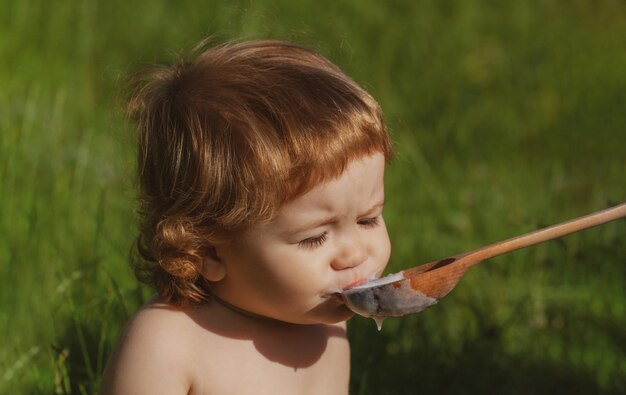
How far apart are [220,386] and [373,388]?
0.72m

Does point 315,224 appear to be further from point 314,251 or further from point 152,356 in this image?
point 152,356

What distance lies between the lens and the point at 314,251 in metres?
2.00

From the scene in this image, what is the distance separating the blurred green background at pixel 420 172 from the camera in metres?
2.79

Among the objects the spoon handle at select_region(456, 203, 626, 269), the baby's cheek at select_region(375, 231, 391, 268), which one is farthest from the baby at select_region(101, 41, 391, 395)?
the spoon handle at select_region(456, 203, 626, 269)

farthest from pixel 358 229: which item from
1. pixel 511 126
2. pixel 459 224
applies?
pixel 511 126

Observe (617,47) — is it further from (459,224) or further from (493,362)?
(493,362)

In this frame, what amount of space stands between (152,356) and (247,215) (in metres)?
0.32

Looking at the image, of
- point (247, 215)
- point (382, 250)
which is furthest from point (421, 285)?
point (247, 215)

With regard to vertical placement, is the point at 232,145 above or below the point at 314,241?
above

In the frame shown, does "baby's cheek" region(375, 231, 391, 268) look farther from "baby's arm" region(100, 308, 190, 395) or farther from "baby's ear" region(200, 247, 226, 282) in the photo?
"baby's arm" region(100, 308, 190, 395)

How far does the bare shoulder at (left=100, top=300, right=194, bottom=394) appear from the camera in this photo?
6.65 ft

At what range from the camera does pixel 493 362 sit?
2822 mm

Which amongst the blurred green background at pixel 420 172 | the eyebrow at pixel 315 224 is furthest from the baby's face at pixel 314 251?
the blurred green background at pixel 420 172

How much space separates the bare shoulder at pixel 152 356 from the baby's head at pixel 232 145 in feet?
0.19
